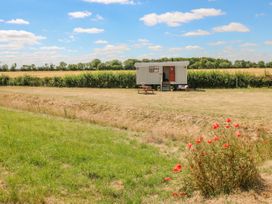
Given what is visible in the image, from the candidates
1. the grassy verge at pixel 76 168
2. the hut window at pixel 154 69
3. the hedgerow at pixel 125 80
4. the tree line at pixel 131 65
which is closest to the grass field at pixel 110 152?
the grassy verge at pixel 76 168

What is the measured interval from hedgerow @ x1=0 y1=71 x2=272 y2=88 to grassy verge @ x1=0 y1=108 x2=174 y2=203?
83.5 ft

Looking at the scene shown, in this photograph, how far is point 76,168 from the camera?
31.8ft

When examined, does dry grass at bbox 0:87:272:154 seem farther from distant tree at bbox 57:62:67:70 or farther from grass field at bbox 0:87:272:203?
distant tree at bbox 57:62:67:70

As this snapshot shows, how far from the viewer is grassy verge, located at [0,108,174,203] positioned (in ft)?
25.6

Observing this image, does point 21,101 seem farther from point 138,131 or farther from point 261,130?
point 261,130

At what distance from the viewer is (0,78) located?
55.6m

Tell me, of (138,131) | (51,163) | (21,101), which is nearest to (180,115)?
(138,131)

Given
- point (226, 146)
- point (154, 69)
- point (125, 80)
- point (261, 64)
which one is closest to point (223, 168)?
point (226, 146)

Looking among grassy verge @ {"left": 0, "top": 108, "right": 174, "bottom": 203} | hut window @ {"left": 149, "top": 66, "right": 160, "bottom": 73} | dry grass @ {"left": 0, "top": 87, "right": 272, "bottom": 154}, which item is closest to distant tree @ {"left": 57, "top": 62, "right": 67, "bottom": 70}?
hut window @ {"left": 149, "top": 66, "right": 160, "bottom": 73}

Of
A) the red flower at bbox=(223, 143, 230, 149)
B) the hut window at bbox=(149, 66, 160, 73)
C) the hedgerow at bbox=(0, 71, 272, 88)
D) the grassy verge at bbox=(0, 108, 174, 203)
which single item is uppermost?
the hut window at bbox=(149, 66, 160, 73)

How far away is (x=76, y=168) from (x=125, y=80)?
32.7 meters

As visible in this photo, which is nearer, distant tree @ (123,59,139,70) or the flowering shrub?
the flowering shrub

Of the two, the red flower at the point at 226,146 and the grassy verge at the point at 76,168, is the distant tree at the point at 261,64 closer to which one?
the grassy verge at the point at 76,168

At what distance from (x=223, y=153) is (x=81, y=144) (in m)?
6.94
